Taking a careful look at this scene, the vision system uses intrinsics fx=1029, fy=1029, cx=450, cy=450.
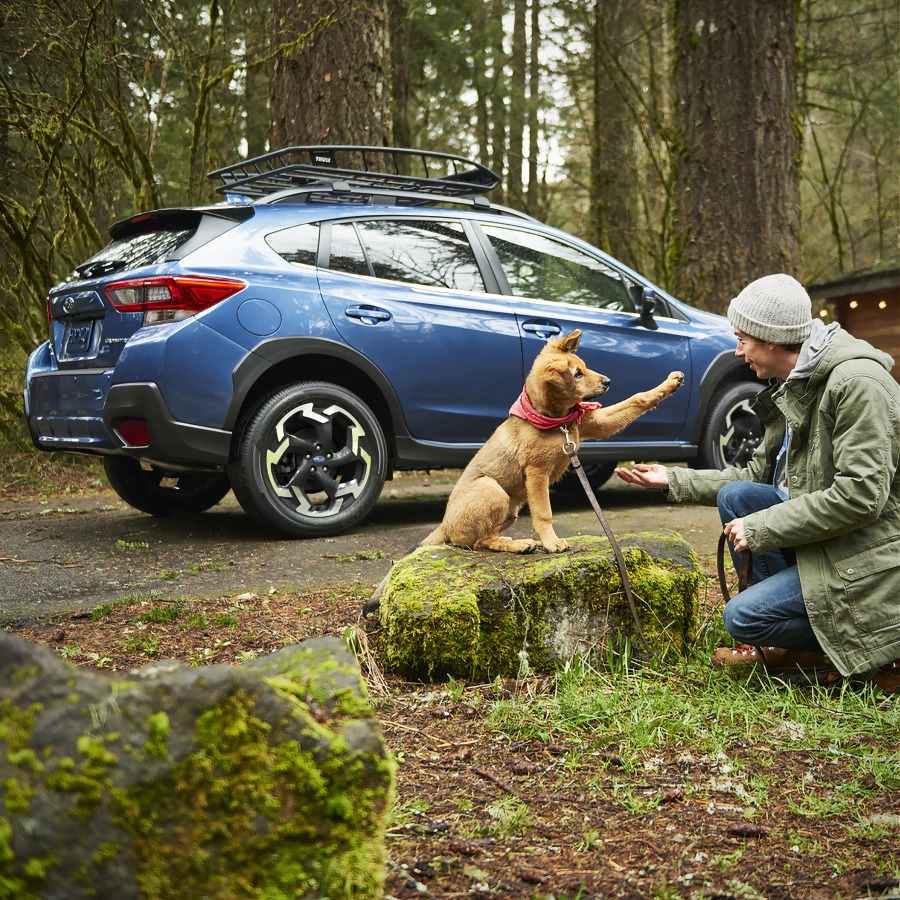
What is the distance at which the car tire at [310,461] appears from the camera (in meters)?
6.36

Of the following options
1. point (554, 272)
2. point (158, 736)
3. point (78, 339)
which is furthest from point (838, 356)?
point (78, 339)

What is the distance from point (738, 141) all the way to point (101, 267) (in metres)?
6.36

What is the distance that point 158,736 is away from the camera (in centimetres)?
175

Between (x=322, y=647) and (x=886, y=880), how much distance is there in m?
1.42

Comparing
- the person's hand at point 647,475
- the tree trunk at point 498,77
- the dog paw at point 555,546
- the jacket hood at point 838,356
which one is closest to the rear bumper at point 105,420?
the dog paw at point 555,546

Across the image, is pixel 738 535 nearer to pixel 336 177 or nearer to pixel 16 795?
pixel 16 795

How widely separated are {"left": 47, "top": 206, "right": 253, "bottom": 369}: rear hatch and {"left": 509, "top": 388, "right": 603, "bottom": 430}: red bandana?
2884mm

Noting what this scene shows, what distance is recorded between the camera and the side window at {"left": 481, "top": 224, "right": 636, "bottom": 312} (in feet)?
24.6

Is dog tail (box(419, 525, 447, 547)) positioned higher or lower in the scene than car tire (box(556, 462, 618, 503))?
higher

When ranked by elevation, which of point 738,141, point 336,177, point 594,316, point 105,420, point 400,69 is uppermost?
point 400,69

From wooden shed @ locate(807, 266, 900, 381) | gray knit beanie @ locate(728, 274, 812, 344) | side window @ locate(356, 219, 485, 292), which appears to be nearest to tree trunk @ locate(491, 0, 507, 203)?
wooden shed @ locate(807, 266, 900, 381)

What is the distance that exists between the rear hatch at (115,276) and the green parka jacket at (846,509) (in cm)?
402

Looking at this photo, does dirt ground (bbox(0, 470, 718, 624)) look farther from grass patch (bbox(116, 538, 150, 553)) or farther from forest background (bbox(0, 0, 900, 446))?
forest background (bbox(0, 0, 900, 446))

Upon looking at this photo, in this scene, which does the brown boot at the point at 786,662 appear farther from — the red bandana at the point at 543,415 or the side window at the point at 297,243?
the side window at the point at 297,243
